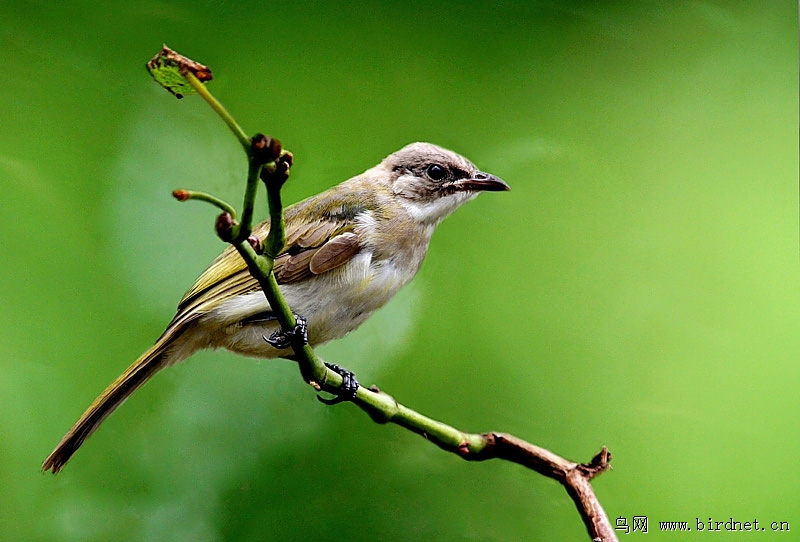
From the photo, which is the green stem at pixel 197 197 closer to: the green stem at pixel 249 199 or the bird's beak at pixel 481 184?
the green stem at pixel 249 199

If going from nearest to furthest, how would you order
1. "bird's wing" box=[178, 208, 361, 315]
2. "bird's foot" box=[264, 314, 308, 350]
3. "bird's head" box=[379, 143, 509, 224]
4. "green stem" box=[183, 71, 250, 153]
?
"green stem" box=[183, 71, 250, 153]
"bird's foot" box=[264, 314, 308, 350]
"bird's wing" box=[178, 208, 361, 315]
"bird's head" box=[379, 143, 509, 224]

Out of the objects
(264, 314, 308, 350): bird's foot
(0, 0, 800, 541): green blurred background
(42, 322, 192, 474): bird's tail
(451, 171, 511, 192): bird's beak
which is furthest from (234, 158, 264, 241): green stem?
(0, 0, 800, 541): green blurred background

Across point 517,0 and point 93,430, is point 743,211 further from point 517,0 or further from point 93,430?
point 93,430

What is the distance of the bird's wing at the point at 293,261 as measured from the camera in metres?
1.33

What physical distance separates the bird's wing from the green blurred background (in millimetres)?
254

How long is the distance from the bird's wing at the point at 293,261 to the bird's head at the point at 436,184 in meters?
0.14

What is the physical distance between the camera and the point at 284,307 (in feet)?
3.01

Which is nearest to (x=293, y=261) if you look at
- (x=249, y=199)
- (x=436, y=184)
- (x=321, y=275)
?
(x=321, y=275)

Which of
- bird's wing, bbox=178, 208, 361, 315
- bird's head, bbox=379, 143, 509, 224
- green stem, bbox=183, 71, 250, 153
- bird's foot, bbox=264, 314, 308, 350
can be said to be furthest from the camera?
bird's head, bbox=379, 143, 509, 224

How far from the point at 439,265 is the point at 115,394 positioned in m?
0.76

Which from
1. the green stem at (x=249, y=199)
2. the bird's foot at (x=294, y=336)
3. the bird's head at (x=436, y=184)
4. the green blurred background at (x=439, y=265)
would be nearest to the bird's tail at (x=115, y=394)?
the green blurred background at (x=439, y=265)

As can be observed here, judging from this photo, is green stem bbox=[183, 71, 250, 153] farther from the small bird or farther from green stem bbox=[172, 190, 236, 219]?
the small bird

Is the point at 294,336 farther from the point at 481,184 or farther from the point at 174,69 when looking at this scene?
the point at 481,184

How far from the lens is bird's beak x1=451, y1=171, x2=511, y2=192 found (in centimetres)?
143
